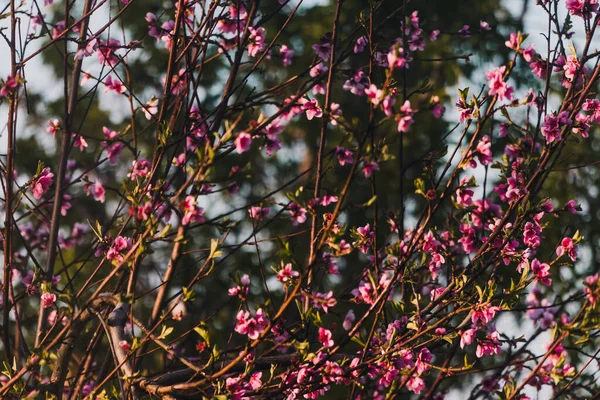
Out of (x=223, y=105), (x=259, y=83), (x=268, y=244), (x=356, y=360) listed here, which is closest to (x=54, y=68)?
(x=259, y=83)

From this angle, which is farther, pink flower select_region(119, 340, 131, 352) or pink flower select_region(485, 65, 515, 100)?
pink flower select_region(119, 340, 131, 352)

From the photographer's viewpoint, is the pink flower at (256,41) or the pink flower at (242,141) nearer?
the pink flower at (242,141)

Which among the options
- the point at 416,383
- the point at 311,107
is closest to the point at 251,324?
the point at 416,383

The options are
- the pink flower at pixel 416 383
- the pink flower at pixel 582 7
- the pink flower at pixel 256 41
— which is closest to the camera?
the pink flower at pixel 416 383

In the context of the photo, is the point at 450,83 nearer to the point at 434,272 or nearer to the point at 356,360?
the point at 434,272

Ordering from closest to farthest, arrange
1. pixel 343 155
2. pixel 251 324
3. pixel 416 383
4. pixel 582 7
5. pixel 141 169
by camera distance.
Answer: pixel 251 324, pixel 416 383, pixel 343 155, pixel 582 7, pixel 141 169

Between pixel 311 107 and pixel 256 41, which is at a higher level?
pixel 256 41

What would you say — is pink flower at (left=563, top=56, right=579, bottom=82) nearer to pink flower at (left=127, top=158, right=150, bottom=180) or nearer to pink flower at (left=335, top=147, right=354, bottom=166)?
pink flower at (left=335, top=147, right=354, bottom=166)

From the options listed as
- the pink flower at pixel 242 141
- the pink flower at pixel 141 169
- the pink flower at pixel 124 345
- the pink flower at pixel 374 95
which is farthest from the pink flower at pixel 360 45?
the pink flower at pixel 124 345

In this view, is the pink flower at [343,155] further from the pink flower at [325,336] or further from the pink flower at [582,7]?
the pink flower at [582,7]

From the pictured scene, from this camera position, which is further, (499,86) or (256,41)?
(256,41)

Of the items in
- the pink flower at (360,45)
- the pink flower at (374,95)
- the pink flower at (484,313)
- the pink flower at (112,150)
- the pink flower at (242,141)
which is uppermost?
the pink flower at (360,45)

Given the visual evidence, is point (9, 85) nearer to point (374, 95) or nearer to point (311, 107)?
point (311, 107)

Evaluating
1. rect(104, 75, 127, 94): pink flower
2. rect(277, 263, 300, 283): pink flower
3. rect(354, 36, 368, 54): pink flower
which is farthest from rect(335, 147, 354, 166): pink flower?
rect(104, 75, 127, 94): pink flower
